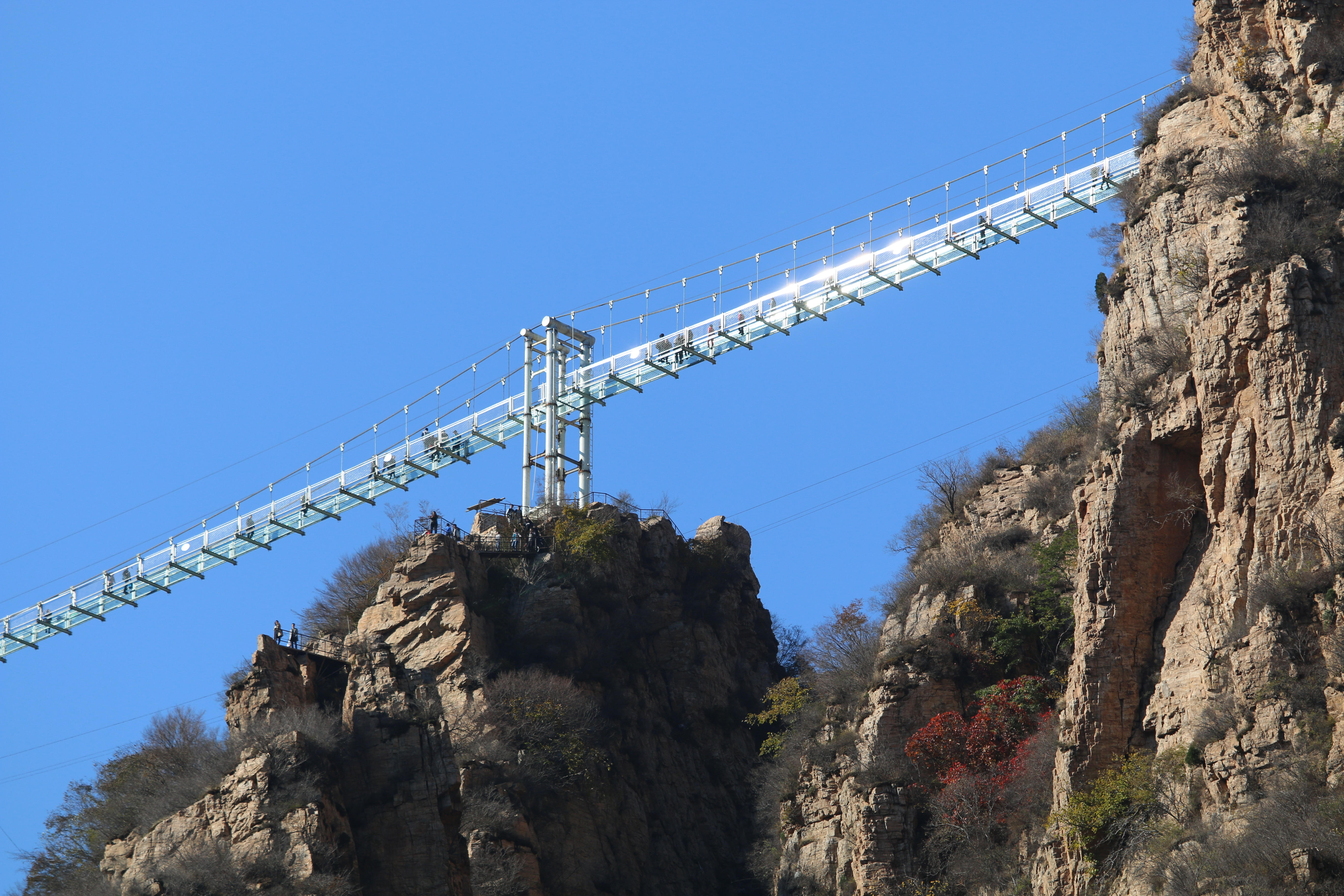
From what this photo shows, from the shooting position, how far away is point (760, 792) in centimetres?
5775

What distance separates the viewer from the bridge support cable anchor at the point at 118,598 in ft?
253

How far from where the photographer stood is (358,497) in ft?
242

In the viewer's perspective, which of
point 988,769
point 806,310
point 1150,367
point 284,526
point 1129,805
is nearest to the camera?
point 1129,805

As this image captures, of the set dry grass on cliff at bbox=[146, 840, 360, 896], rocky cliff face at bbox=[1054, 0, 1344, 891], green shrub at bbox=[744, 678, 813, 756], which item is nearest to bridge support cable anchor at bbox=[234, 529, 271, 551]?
green shrub at bbox=[744, 678, 813, 756]

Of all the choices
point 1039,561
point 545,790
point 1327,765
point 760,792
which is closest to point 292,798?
point 545,790

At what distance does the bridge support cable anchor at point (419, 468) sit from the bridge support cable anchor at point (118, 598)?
15013 millimetres

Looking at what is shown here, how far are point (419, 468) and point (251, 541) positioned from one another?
8.67 metres

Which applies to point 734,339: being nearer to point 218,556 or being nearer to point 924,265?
point 924,265

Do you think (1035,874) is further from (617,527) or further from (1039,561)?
(617,527)

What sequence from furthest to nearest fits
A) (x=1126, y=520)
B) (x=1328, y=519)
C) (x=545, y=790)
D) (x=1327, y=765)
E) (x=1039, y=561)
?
(x=545, y=790), (x=1039, y=561), (x=1126, y=520), (x=1328, y=519), (x=1327, y=765)

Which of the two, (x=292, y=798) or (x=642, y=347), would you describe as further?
(x=642, y=347)

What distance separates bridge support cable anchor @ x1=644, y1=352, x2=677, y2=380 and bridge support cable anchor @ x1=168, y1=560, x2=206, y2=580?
76.6 ft

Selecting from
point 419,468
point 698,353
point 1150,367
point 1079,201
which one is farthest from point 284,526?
point 1150,367

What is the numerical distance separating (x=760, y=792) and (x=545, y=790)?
7428mm
